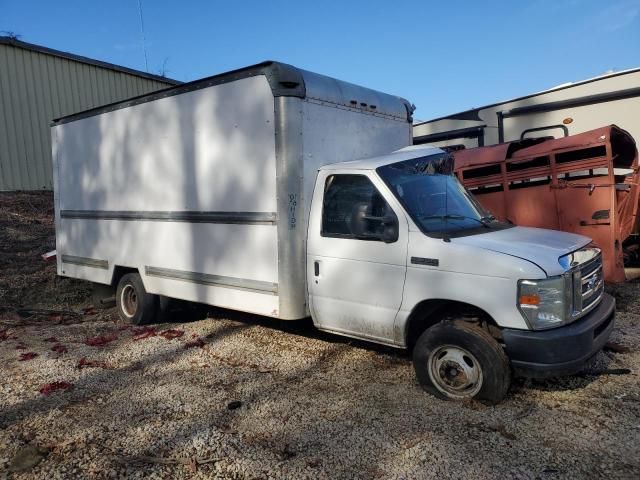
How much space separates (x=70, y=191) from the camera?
26.0ft

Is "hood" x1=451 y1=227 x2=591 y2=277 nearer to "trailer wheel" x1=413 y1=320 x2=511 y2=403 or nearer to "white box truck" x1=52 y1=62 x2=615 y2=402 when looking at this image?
"white box truck" x1=52 y1=62 x2=615 y2=402

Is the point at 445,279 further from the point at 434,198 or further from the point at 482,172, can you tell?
the point at 482,172

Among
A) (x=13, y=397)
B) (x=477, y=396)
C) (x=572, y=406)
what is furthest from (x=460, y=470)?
(x=13, y=397)

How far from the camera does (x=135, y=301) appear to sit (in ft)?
23.5

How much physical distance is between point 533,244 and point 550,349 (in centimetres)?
84

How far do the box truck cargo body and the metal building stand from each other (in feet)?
30.1

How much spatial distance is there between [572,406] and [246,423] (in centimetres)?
258

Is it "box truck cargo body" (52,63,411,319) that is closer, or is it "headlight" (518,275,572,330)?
"headlight" (518,275,572,330)

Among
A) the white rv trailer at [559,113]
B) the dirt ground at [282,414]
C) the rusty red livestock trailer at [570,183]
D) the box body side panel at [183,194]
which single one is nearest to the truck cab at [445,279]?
the dirt ground at [282,414]

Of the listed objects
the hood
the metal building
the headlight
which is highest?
the metal building

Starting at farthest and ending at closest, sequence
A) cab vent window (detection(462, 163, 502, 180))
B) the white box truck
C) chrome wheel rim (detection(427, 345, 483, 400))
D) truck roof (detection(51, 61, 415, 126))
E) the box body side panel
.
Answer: cab vent window (detection(462, 163, 502, 180)) < the box body side panel < truck roof (detection(51, 61, 415, 126)) < chrome wheel rim (detection(427, 345, 483, 400)) < the white box truck

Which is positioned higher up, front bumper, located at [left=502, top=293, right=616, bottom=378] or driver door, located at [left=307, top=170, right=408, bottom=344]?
driver door, located at [left=307, top=170, right=408, bottom=344]

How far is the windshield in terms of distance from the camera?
4.55 meters

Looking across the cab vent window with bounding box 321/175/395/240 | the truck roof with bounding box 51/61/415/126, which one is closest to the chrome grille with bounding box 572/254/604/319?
the cab vent window with bounding box 321/175/395/240
